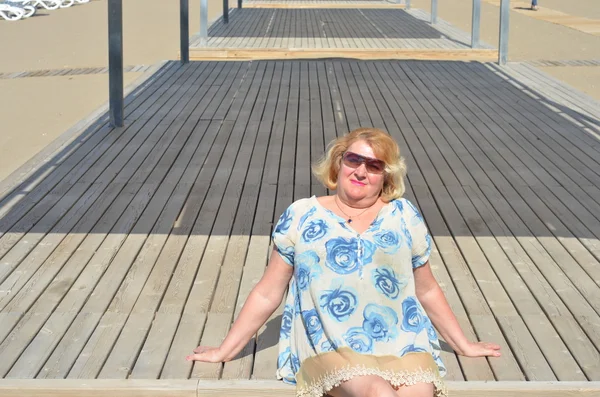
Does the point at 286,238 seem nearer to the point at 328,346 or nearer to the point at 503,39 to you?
the point at 328,346

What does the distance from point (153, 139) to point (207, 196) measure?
6.30 feet

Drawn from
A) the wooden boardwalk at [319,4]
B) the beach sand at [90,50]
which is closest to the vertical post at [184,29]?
the beach sand at [90,50]

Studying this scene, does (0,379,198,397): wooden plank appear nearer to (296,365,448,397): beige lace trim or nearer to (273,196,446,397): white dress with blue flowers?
(273,196,446,397): white dress with blue flowers

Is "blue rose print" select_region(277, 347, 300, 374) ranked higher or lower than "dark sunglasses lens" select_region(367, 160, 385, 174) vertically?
lower

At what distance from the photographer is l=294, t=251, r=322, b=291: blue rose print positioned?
9.96ft

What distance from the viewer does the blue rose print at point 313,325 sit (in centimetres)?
300

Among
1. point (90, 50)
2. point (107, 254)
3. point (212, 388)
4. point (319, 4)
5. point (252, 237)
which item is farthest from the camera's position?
point (319, 4)

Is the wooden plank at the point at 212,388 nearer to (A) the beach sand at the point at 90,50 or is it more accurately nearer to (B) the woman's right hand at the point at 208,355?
(B) the woman's right hand at the point at 208,355

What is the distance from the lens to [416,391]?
9.41 feet

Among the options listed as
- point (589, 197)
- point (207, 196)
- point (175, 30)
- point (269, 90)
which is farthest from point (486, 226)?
point (175, 30)

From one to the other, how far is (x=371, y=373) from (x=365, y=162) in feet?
2.18

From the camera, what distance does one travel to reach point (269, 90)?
10539 millimetres

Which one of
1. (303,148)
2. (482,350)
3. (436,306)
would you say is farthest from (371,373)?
(303,148)

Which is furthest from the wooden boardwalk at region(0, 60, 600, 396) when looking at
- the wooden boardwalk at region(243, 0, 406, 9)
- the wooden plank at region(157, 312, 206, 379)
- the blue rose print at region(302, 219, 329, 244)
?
the wooden boardwalk at region(243, 0, 406, 9)
